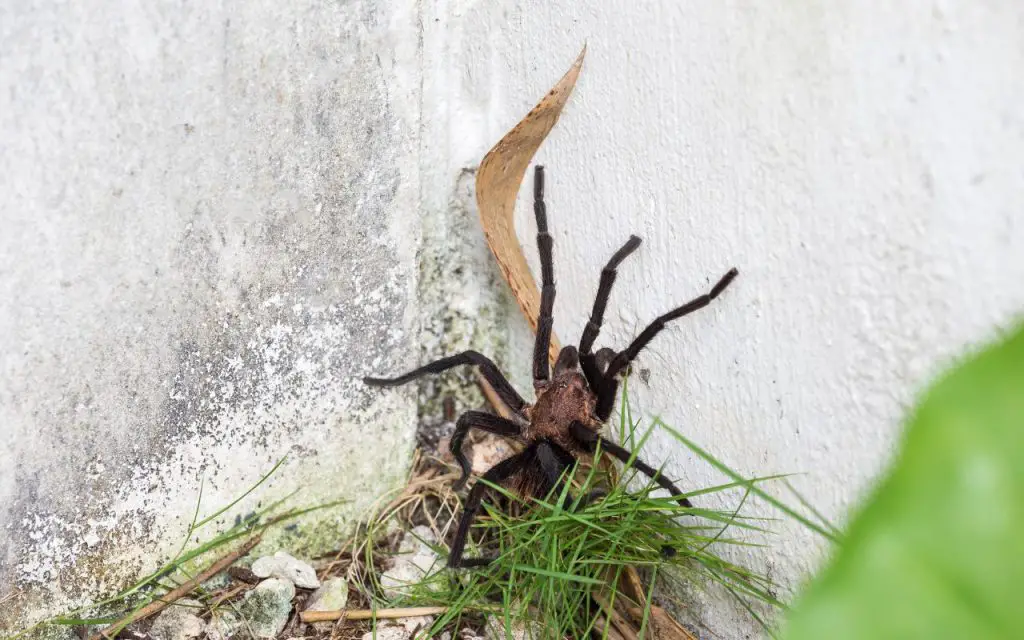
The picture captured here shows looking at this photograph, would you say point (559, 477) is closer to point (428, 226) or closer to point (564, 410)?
point (564, 410)

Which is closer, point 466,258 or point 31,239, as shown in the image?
point 31,239

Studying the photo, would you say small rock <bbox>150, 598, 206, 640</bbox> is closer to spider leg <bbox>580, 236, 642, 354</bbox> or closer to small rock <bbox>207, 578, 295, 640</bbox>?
small rock <bbox>207, 578, 295, 640</bbox>

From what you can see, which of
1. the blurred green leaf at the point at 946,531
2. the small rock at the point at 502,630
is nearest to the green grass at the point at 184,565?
the small rock at the point at 502,630

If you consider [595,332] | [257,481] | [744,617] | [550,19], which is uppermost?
[550,19]

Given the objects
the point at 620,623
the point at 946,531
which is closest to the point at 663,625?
the point at 620,623

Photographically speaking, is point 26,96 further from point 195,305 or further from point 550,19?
point 550,19

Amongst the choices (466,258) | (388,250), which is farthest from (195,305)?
(466,258)
